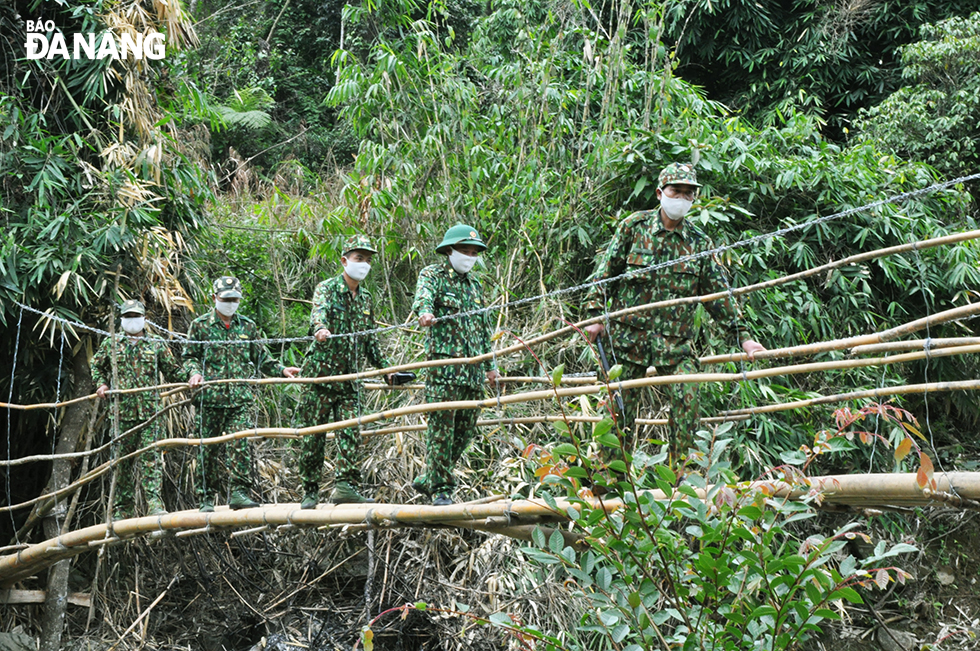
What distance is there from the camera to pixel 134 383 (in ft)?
16.3

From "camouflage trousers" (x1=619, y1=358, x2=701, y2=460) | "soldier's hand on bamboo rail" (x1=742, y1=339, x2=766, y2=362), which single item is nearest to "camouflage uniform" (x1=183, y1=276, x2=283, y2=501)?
"camouflage trousers" (x1=619, y1=358, x2=701, y2=460)

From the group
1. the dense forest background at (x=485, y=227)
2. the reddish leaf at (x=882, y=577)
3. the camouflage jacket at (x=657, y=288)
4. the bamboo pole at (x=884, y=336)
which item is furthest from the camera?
the dense forest background at (x=485, y=227)

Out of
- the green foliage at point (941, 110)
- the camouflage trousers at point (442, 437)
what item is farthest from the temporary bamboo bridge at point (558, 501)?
the green foliage at point (941, 110)

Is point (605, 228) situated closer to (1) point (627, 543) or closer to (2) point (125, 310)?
(2) point (125, 310)

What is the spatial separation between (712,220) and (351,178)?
239 centimetres

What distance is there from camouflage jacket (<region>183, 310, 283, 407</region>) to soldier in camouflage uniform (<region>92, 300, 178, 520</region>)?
1.35ft

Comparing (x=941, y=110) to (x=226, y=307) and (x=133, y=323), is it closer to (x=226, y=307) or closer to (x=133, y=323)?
(x=226, y=307)

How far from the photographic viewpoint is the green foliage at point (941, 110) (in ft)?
22.1

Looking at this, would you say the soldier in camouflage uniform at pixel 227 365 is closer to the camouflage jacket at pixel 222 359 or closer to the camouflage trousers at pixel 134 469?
the camouflage jacket at pixel 222 359

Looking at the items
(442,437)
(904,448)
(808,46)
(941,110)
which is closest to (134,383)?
(442,437)

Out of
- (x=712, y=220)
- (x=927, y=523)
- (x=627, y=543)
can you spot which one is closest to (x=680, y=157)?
(x=712, y=220)

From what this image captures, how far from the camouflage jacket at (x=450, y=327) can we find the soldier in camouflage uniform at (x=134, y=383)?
6.09 feet

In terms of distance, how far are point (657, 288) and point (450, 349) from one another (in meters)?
0.84

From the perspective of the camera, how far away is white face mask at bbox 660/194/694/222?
131 inches
